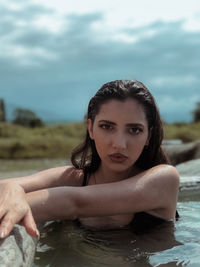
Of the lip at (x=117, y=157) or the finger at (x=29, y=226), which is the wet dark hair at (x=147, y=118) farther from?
the finger at (x=29, y=226)

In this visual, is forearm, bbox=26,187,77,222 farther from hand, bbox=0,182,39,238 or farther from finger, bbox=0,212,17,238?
finger, bbox=0,212,17,238

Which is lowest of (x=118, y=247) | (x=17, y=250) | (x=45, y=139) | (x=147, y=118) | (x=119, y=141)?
(x=45, y=139)

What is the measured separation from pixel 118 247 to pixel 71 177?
847 mm

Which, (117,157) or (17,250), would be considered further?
(117,157)

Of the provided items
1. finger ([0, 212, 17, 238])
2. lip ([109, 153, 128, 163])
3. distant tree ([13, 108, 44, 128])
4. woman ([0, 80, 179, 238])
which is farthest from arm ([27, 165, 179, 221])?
distant tree ([13, 108, 44, 128])

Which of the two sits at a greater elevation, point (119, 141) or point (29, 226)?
point (119, 141)

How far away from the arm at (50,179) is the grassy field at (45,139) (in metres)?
12.6

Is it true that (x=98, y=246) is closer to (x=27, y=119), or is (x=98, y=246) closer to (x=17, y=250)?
(x=17, y=250)

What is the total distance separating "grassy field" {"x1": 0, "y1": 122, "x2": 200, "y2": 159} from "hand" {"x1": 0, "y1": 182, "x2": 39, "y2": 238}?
13.7 meters

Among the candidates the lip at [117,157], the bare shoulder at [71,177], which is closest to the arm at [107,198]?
the lip at [117,157]

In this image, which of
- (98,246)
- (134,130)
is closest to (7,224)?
(98,246)

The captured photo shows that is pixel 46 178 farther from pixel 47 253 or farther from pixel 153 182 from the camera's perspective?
pixel 153 182

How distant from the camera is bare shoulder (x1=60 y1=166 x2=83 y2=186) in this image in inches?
128

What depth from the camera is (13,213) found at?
1994mm
